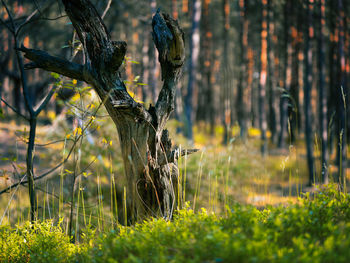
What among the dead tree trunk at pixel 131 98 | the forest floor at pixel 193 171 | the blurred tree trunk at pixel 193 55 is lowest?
the forest floor at pixel 193 171

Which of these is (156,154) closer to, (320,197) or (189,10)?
(320,197)

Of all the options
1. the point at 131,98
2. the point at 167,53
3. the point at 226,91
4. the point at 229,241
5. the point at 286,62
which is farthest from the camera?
the point at 286,62

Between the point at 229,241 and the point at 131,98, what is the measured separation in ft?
4.77

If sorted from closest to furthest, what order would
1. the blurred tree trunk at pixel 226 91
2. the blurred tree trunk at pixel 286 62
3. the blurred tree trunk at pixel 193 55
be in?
the blurred tree trunk at pixel 226 91
the blurred tree trunk at pixel 193 55
the blurred tree trunk at pixel 286 62

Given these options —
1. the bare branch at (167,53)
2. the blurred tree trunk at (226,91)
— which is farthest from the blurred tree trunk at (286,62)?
the bare branch at (167,53)

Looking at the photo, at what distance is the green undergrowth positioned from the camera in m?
1.41

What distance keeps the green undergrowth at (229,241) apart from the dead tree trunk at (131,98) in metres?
0.52

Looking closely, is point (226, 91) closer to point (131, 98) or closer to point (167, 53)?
point (167, 53)

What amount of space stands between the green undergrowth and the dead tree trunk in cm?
52

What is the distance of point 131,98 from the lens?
245 centimetres

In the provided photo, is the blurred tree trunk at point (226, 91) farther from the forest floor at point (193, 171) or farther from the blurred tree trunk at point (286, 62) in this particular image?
the blurred tree trunk at point (286, 62)

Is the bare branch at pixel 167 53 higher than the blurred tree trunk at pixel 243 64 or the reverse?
the reverse

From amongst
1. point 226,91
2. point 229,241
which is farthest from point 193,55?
point 229,241

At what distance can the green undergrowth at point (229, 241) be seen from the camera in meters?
1.41
